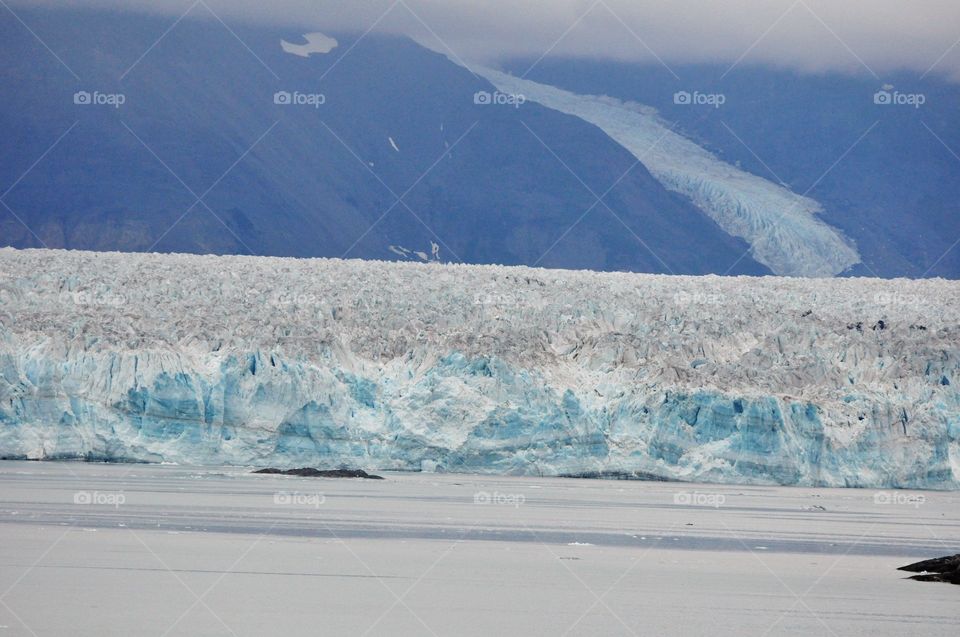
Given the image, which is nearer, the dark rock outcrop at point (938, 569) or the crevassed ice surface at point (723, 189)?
the dark rock outcrop at point (938, 569)

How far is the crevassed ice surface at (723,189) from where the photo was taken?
39375 mm

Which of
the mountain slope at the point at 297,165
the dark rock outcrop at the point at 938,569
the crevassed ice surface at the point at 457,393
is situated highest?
the mountain slope at the point at 297,165

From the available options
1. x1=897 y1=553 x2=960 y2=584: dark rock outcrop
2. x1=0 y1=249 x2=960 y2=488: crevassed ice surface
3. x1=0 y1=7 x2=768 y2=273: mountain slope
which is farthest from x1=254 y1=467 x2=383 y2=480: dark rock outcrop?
x1=0 y1=7 x2=768 y2=273: mountain slope

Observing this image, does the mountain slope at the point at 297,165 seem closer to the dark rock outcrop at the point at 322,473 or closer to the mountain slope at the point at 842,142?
the mountain slope at the point at 842,142

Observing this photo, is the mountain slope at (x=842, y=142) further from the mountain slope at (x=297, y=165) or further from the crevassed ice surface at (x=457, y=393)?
the crevassed ice surface at (x=457, y=393)

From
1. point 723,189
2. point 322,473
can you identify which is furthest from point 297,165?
point 322,473

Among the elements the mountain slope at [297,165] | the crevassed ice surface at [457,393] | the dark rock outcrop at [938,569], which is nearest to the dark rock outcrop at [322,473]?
the crevassed ice surface at [457,393]

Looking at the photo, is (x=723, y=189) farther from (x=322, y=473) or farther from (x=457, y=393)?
(x=322, y=473)

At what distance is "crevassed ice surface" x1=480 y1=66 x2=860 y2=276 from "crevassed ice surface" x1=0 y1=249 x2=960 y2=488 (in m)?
18.9

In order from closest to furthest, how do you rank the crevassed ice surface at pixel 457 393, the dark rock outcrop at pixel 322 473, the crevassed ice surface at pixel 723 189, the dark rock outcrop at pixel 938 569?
the dark rock outcrop at pixel 938 569 < the crevassed ice surface at pixel 457 393 < the dark rock outcrop at pixel 322 473 < the crevassed ice surface at pixel 723 189

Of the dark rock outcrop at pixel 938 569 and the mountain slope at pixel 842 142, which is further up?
the mountain slope at pixel 842 142

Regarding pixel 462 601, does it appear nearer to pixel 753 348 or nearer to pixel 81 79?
pixel 753 348

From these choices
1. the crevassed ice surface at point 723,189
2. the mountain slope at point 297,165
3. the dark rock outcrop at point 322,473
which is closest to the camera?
the dark rock outcrop at point 322,473

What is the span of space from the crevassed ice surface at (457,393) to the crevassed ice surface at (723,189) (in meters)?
18.9
